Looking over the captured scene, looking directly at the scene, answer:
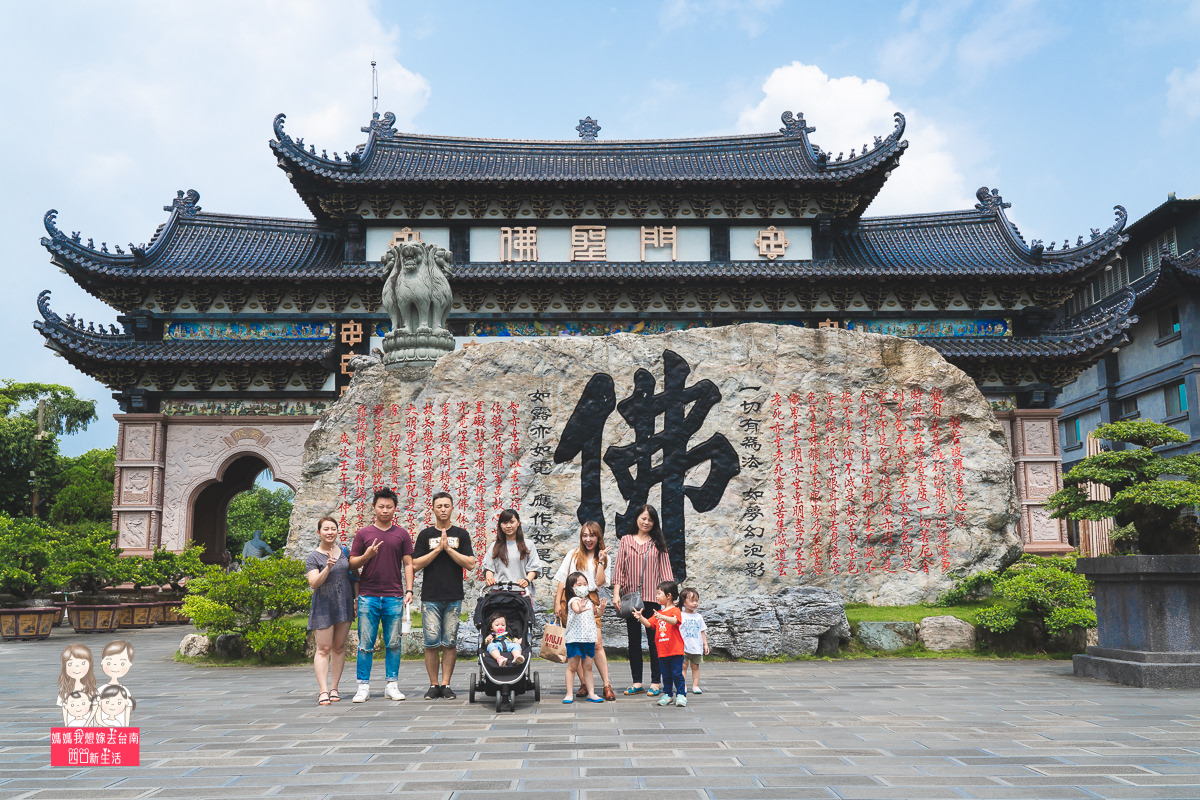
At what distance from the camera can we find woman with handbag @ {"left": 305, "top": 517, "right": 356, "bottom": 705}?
21.3 feet

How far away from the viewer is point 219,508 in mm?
21031

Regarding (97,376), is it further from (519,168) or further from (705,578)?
(705,578)

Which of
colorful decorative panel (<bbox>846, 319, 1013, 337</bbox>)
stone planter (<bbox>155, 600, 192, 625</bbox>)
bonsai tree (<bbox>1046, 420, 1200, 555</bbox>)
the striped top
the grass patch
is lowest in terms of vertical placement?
stone planter (<bbox>155, 600, 192, 625</bbox>)

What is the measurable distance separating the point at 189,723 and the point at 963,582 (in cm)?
854

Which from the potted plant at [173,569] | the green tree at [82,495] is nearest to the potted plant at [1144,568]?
the potted plant at [173,569]

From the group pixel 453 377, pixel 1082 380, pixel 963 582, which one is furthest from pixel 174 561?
pixel 1082 380

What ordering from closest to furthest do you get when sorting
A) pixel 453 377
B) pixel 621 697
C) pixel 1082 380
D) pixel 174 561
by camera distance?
1. pixel 621 697
2. pixel 453 377
3. pixel 174 561
4. pixel 1082 380

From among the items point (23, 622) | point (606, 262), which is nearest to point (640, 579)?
point (23, 622)

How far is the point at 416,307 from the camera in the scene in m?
11.8

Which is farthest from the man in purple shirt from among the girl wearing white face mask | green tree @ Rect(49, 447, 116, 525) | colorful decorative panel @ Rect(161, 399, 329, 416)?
green tree @ Rect(49, 447, 116, 525)

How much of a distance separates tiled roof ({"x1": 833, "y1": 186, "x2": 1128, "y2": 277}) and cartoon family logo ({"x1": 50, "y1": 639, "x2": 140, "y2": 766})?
16.9 m

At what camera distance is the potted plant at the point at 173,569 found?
15.4m

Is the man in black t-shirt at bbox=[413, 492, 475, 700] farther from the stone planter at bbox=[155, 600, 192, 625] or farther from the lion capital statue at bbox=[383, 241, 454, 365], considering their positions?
the stone planter at bbox=[155, 600, 192, 625]

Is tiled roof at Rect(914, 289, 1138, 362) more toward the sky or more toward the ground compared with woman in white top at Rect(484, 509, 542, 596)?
more toward the sky
